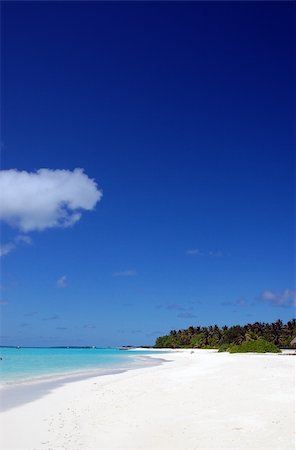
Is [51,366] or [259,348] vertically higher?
[259,348]

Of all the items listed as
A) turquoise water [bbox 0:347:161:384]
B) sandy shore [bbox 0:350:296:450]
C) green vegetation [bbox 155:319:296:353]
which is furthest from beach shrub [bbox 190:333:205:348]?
sandy shore [bbox 0:350:296:450]

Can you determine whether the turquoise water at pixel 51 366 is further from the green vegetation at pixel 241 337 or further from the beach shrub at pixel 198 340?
the beach shrub at pixel 198 340

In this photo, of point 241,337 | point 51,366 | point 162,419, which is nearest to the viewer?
point 162,419

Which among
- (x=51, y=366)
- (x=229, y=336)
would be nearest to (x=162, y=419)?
(x=51, y=366)

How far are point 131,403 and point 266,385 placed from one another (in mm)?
5667

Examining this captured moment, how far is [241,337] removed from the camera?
81.9 meters

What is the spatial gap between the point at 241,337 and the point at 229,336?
1260 centimetres

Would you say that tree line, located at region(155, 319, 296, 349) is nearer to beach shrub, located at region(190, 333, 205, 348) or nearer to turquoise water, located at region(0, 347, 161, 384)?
beach shrub, located at region(190, 333, 205, 348)

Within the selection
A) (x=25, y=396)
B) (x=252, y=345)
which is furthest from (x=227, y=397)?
(x=252, y=345)

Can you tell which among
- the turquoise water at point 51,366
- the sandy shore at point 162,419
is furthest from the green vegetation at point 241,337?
the sandy shore at point 162,419

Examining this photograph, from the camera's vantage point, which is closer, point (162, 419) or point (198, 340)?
point (162, 419)

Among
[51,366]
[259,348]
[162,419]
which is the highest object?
[162,419]

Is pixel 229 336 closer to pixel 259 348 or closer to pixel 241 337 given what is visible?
pixel 241 337

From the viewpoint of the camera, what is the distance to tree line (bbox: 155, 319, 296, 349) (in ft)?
258
